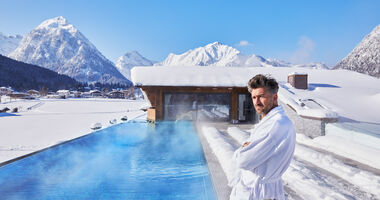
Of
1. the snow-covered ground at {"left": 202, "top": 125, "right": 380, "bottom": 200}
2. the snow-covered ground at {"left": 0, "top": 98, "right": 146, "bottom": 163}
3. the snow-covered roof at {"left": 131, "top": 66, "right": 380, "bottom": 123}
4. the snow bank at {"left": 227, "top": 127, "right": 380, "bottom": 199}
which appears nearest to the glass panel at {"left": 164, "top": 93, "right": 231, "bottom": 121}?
the snow-covered roof at {"left": 131, "top": 66, "right": 380, "bottom": 123}

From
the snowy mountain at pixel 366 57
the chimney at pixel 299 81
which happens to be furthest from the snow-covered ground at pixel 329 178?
the snowy mountain at pixel 366 57

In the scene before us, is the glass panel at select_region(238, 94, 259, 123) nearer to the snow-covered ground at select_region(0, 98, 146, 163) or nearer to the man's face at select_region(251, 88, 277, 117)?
the snow-covered ground at select_region(0, 98, 146, 163)

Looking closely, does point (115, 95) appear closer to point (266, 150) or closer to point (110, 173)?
point (110, 173)

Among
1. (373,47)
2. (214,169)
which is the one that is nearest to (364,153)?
(214,169)

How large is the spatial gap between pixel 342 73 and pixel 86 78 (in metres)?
218

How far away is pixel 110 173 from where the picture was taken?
17.0ft

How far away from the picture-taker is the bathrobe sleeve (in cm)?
118

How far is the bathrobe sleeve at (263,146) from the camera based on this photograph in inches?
46.5

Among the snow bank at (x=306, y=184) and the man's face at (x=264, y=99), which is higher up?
the man's face at (x=264, y=99)

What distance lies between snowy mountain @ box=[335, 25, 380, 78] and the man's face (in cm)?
8861

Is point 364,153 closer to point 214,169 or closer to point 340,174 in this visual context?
point 340,174

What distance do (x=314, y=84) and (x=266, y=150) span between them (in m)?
13.2

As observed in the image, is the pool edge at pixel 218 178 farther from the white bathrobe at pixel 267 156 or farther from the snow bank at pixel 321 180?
the white bathrobe at pixel 267 156

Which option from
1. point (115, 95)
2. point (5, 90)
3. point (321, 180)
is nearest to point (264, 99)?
point (321, 180)
